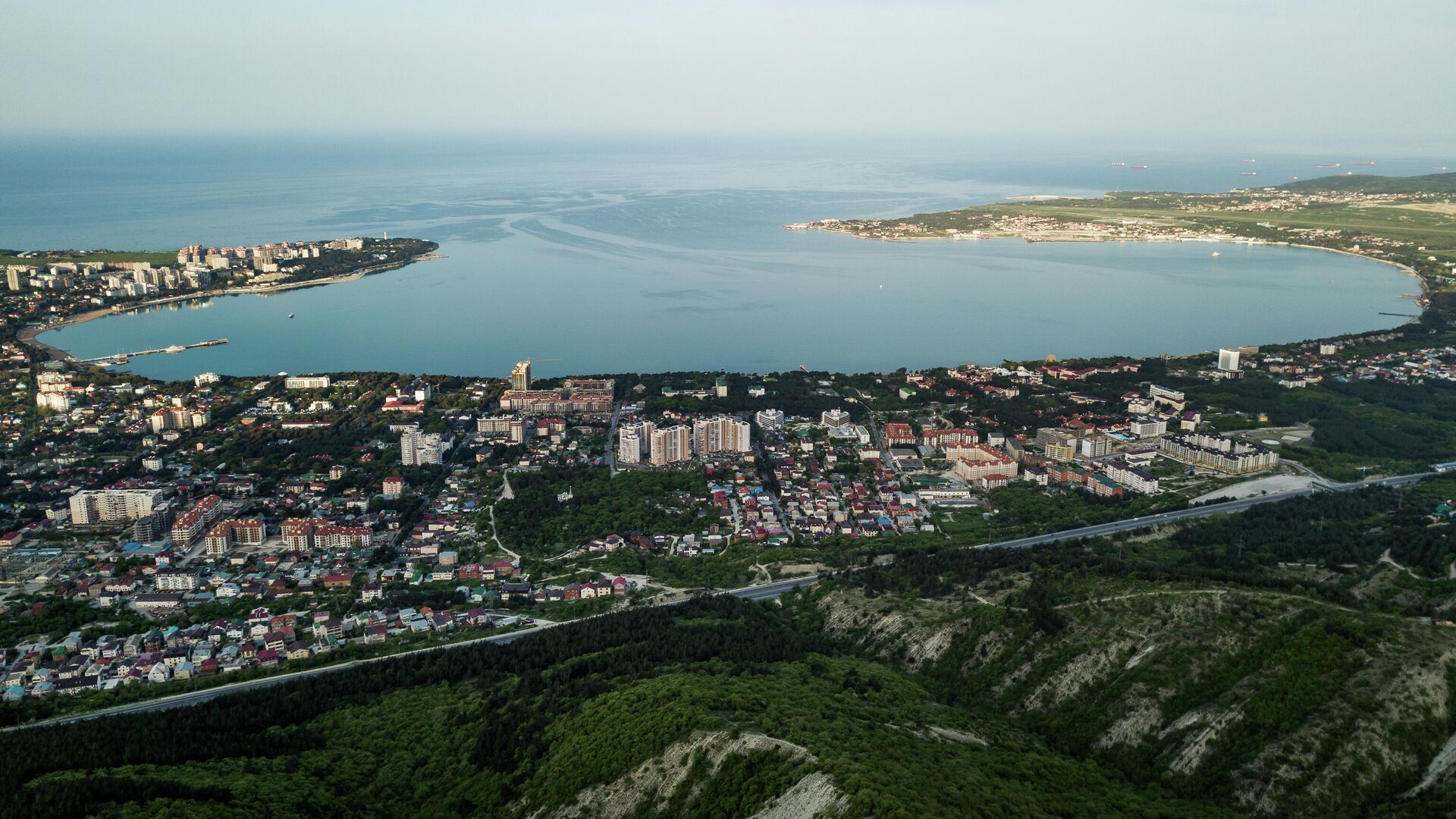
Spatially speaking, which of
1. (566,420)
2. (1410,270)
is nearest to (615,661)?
(566,420)

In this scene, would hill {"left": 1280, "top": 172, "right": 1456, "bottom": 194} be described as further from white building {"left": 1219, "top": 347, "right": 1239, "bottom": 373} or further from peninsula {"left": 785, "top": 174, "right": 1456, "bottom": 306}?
white building {"left": 1219, "top": 347, "right": 1239, "bottom": 373}

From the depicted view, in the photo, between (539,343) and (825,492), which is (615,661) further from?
(539,343)

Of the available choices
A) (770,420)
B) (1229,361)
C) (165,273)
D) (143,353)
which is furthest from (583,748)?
(165,273)

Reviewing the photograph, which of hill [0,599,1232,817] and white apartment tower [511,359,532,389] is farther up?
white apartment tower [511,359,532,389]

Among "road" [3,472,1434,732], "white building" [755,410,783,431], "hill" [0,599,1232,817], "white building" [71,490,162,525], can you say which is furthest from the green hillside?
"white building" [755,410,783,431]

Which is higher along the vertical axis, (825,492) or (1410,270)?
(1410,270)

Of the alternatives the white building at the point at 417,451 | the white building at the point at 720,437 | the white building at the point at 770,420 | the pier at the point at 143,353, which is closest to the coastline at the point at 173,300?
the pier at the point at 143,353
